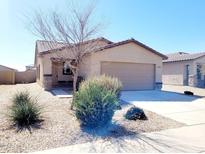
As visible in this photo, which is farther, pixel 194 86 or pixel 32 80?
pixel 32 80

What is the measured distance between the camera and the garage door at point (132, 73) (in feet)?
54.0

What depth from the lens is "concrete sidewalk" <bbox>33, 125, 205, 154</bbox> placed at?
494 centimetres

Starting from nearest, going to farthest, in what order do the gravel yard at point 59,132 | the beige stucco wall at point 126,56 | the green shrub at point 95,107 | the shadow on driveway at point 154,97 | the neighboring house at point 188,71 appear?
1. the gravel yard at point 59,132
2. the green shrub at point 95,107
3. the shadow on driveway at point 154,97
4. the beige stucco wall at point 126,56
5. the neighboring house at point 188,71

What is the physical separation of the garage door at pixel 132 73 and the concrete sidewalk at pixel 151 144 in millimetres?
Result: 10480

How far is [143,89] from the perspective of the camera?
17.6 metres

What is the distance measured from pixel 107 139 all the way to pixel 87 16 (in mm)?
6362

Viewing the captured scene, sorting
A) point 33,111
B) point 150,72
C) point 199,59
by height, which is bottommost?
point 33,111

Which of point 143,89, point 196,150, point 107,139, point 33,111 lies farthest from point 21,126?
point 143,89

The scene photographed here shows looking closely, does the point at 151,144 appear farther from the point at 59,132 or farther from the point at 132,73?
the point at 132,73

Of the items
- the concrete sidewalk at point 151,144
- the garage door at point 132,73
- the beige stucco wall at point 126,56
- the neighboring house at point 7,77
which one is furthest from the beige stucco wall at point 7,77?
the concrete sidewalk at point 151,144

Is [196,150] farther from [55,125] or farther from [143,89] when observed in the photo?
[143,89]

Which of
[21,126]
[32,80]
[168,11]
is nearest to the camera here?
[21,126]

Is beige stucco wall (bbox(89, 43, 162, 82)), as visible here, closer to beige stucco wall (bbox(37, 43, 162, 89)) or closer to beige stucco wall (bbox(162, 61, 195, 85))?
beige stucco wall (bbox(37, 43, 162, 89))

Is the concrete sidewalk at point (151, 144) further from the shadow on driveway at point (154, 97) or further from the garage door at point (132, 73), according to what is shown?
the garage door at point (132, 73)
